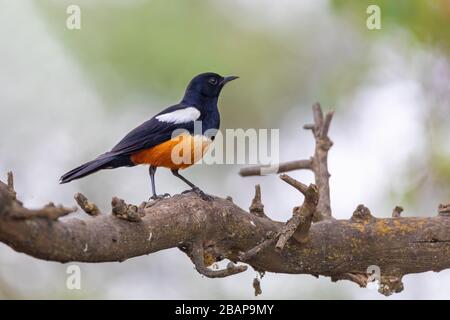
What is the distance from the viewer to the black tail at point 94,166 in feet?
15.2

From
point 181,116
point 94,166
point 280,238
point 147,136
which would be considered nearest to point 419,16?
point 181,116

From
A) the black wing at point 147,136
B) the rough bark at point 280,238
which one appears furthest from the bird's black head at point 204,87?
the rough bark at point 280,238

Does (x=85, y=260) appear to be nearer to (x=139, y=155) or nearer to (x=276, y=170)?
(x=139, y=155)

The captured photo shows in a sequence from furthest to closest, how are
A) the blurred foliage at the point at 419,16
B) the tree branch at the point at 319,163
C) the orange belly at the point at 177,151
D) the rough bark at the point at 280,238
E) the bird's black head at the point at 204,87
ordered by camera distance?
the blurred foliage at the point at 419,16 < the bird's black head at the point at 204,87 < the tree branch at the point at 319,163 < the orange belly at the point at 177,151 < the rough bark at the point at 280,238

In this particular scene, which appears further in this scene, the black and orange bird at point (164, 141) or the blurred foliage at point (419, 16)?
the blurred foliage at point (419, 16)

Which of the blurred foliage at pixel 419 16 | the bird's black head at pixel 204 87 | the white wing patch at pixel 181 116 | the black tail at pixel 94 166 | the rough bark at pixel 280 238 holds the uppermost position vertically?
the blurred foliage at pixel 419 16

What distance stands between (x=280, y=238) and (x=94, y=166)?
1545 mm

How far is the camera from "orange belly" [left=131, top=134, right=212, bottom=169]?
5348mm

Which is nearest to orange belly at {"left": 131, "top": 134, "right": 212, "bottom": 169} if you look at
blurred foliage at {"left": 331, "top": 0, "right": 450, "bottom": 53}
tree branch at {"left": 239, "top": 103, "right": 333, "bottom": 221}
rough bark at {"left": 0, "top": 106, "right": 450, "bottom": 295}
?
tree branch at {"left": 239, "top": 103, "right": 333, "bottom": 221}

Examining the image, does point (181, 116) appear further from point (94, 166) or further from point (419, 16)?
point (419, 16)

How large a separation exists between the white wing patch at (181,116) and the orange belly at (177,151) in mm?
186

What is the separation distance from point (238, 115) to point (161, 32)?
1.38 meters

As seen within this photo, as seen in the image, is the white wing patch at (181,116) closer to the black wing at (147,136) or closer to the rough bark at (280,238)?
the black wing at (147,136)

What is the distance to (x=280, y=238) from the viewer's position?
153 inches
